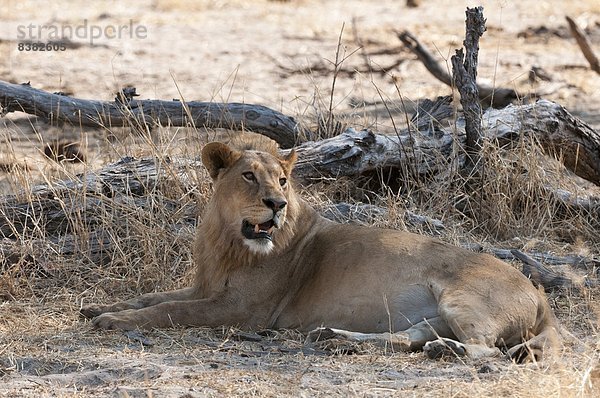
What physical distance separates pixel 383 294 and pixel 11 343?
1.73m

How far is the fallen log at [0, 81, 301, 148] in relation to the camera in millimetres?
6633

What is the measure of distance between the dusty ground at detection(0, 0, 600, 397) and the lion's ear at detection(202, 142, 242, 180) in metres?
0.84

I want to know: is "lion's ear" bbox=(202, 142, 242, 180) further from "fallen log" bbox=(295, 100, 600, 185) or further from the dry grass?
"fallen log" bbox=(295, 100, 600, 185)

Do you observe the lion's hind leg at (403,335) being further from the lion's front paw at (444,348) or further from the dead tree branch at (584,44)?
the dead tree branch at (584,44)

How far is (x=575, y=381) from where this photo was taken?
3793 mm

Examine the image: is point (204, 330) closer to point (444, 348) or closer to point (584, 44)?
point (444, 348)

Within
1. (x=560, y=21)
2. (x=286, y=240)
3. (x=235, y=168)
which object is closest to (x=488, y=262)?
(x=286, y=240)

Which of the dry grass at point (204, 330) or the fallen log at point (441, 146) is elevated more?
the fallen log at point (441, 146)

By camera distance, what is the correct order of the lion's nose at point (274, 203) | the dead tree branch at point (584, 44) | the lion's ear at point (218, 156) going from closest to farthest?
the lion's nose at point (274, 203) < the lion's ear at point (218, 156) < the dead tree branch at point (584, 44)

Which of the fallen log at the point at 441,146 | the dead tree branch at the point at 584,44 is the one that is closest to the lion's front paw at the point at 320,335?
the fallen log at the point at 441,146

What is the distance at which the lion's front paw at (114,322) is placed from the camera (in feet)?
16.5

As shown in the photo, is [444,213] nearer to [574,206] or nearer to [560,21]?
[574,206]

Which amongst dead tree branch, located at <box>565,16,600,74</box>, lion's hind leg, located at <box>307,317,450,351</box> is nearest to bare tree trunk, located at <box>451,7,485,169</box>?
lion's hind leg, located at <box>307,317,450,351</box>

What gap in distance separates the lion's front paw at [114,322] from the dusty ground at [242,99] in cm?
6
